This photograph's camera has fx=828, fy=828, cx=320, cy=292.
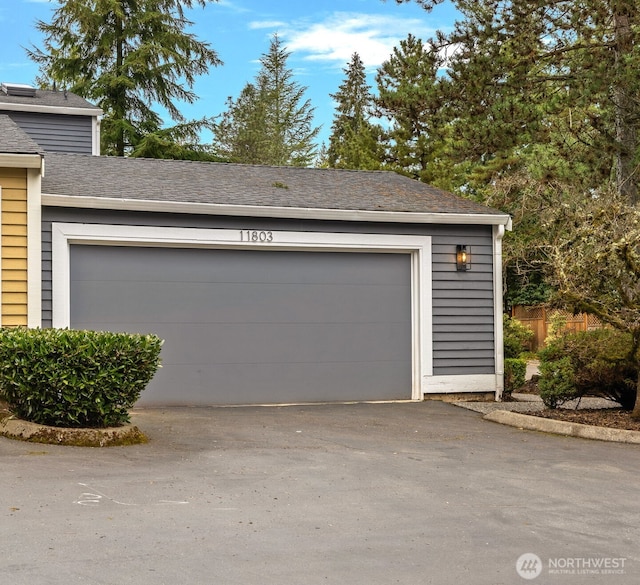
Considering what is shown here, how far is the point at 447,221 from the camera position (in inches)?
484

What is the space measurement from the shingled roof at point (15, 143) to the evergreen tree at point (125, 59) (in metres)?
16.7

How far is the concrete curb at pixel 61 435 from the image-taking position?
756 centimetres

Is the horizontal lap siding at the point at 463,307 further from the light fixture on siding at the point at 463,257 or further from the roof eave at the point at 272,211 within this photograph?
the roof eave at the point at 272,211

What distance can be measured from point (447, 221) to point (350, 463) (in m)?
5.69

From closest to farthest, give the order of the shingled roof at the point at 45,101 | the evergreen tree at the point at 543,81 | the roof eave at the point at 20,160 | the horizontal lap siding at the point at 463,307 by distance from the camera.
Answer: the roof eave at the point at 20,160, the horizontal lap siding at the point at 463,307, the evergreen tree at the point at 543,81, the shingled roof at the point at 45,101

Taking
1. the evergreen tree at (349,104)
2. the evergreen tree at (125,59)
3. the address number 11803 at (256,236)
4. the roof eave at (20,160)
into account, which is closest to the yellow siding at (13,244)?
the roof eave at (20,160)

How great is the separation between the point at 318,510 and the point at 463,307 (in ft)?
23.4

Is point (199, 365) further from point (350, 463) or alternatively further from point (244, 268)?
point (350, 463)

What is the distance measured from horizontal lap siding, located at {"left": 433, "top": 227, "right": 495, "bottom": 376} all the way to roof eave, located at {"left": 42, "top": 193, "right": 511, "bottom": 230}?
27 cm

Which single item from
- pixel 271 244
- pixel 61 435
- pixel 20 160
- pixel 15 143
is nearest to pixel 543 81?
pixel 271 244

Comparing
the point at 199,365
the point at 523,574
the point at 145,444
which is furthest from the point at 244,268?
the point at 523,574

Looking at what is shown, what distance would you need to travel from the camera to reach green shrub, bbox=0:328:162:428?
7.54 m

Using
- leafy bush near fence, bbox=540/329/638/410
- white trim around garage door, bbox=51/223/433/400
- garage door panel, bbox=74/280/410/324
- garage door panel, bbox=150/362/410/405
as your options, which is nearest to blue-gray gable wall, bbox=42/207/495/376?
white trim around garage door, bbox=51/223/433/400

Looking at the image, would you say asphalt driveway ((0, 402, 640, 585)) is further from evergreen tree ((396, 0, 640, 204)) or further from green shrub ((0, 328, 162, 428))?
evergreen tree ((396, 0, 640, 204))
